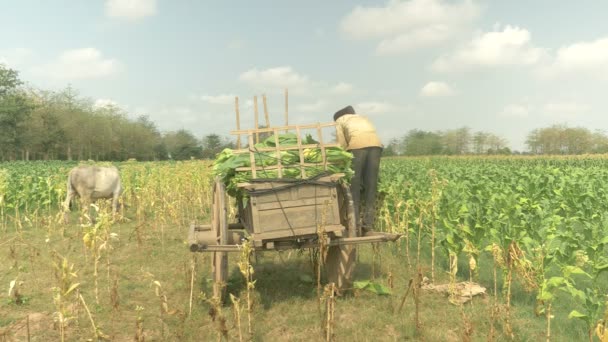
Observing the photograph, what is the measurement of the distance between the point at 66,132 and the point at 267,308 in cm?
6716

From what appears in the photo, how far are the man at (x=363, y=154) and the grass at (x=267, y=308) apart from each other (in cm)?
103

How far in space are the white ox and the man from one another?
7.29 meters

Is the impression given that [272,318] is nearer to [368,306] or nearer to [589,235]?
[368,306]

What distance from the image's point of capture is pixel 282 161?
16.5 feet

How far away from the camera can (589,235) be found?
5578 mm

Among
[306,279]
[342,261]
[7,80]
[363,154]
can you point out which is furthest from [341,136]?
[7,80]

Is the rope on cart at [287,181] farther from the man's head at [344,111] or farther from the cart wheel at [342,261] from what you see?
the man's head at [344,111]

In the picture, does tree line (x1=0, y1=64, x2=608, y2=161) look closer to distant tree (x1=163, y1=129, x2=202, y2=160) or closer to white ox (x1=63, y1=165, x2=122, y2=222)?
distant tree (x1=163, y1=129, x2=202, y2=160)

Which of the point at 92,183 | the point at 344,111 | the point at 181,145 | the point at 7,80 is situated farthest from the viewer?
the point at 181,145

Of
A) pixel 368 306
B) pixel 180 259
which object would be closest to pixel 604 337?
pixel 368 306

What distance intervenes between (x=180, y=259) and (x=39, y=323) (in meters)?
3.09

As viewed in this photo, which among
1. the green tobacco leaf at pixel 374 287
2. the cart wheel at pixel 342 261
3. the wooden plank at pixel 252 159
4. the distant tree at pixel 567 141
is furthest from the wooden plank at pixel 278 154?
the distant tree at pixel 567 141

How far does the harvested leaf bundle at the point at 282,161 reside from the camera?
197 inches

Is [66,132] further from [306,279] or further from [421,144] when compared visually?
[421,144]
